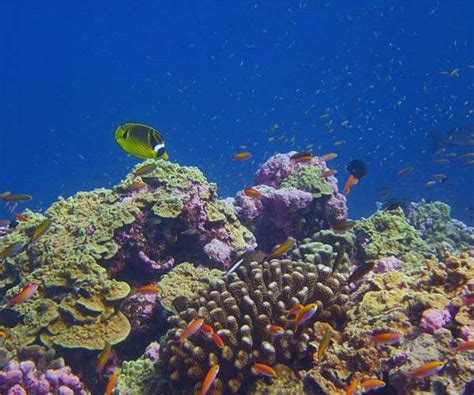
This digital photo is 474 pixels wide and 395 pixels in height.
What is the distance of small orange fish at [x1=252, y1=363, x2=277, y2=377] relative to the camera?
408 centimetres

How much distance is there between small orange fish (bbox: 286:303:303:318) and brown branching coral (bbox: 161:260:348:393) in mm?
57

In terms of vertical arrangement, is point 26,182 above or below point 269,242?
above

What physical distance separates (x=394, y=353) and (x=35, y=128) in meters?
139

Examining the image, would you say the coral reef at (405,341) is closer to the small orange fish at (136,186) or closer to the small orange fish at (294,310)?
the small orange fish at (294,310)

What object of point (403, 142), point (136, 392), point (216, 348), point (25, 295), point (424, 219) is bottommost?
point (136, 392)

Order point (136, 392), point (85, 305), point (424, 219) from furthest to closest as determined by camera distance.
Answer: point (424, 219) → point (85, 305) → point (136, 392)

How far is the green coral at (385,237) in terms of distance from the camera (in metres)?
8.06

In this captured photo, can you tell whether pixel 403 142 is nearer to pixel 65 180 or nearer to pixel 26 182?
pixel 65 180

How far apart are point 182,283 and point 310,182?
13.3ft

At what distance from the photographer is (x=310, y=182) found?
9094 millimetres

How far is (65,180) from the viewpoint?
93.0 m

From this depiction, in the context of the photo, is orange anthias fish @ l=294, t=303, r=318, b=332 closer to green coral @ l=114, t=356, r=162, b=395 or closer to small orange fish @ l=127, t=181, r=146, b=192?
green coral @ l=114, t=356, r=162, b=395

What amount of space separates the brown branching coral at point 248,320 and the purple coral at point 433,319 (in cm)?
99

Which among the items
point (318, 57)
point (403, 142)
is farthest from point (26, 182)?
point (403, 142)
